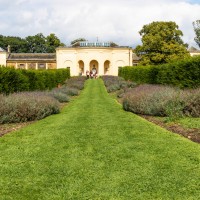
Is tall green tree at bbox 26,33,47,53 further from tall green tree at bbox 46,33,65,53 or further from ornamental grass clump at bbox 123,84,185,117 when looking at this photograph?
ornamental grass clump at bbox 123,84,185,117

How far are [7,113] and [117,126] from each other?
3.68 m

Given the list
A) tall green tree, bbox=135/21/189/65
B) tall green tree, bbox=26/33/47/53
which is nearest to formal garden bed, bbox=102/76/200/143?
tall green tree, bbox=135/21/189/65

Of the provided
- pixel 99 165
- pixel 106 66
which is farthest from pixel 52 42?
pixel 99 165

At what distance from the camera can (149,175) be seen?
5188 millimetres

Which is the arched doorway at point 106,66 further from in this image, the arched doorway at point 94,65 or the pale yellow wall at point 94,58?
the arched doorway at point 94,65

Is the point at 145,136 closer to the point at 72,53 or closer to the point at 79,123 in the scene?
the point at 79,123

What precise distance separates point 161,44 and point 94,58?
53.3 feet

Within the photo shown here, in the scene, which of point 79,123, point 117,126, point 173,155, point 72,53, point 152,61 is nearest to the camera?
point 173,155

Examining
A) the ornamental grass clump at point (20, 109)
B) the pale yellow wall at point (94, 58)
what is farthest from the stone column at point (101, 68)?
the ornamental grass clump at point (20, 109)

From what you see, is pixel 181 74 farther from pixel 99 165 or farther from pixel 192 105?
pixel 99 165

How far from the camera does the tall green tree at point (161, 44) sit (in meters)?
52.9

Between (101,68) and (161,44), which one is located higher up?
(161,44)

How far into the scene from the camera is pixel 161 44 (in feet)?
175

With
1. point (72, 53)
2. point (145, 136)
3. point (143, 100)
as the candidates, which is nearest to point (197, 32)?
point (72, 53)
